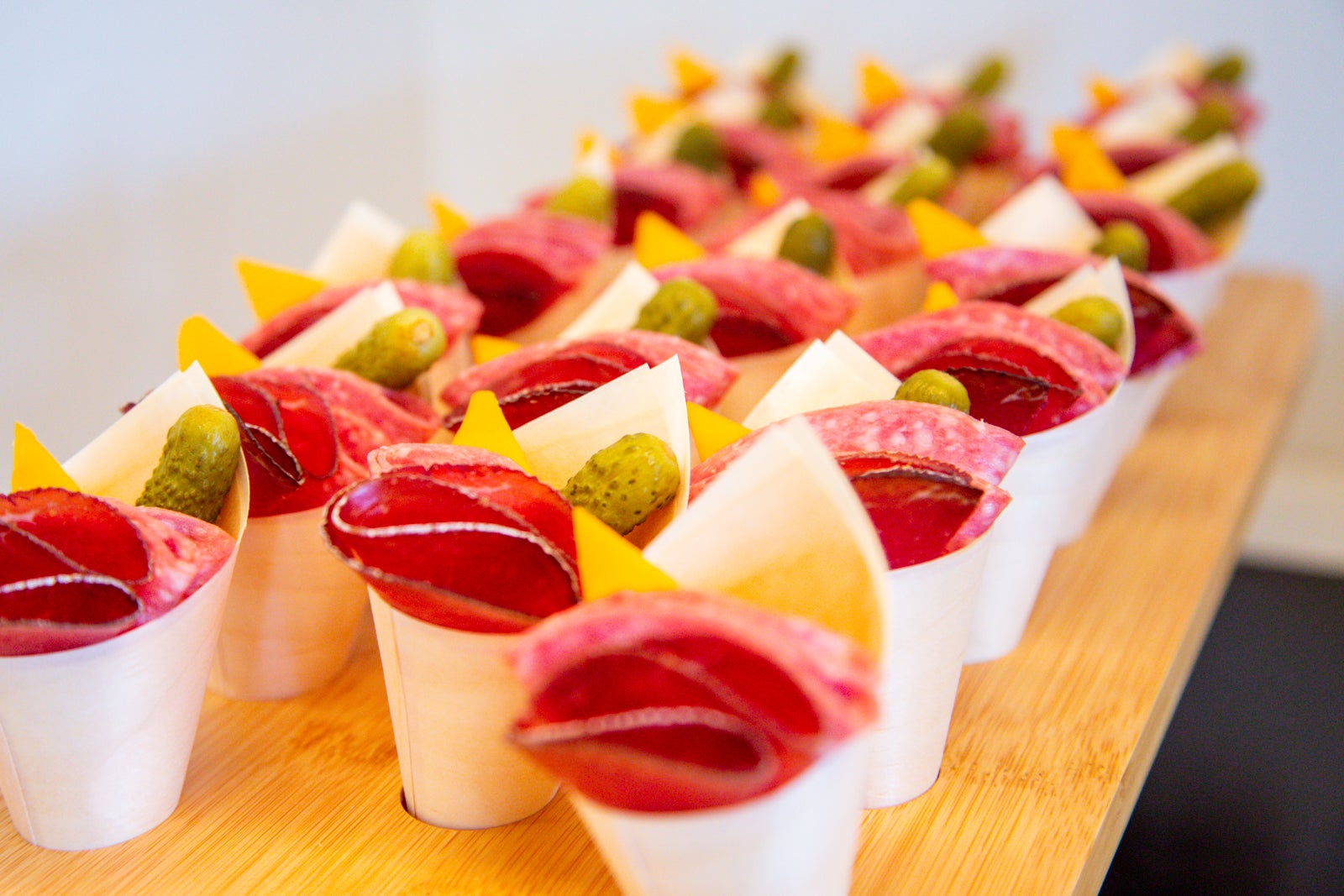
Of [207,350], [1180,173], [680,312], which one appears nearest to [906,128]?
[1180,173]

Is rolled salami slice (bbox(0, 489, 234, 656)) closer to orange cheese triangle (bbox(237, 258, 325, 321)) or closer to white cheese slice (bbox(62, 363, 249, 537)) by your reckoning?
white cheese slice (bbox(62, 363, 249, 537))

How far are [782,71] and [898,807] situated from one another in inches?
61.8

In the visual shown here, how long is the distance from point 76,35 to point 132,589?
1.10 meters

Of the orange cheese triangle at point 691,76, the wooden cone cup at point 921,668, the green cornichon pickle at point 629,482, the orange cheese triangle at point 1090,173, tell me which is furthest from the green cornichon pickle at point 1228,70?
the green cornichon pickle at point 629,482

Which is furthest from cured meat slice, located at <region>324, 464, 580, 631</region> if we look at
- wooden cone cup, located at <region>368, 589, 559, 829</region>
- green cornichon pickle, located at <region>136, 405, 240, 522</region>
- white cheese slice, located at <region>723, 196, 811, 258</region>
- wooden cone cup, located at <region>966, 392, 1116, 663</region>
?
white cheese slice, located at <region>723, 196, 811, 258</region>

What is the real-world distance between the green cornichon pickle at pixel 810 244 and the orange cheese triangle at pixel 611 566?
0.66 m

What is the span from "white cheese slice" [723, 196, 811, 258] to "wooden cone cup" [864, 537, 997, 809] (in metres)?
0.64

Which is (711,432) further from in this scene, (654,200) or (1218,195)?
(1218,195)

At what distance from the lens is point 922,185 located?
55.1 inches

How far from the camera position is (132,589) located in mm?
598

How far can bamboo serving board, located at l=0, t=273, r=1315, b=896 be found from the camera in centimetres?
64

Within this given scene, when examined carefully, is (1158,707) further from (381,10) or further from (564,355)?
(381,10)

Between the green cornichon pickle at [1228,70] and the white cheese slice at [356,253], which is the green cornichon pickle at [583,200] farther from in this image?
the green cornichon pickle at [1228,70]

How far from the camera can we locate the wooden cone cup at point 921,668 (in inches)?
25.2
